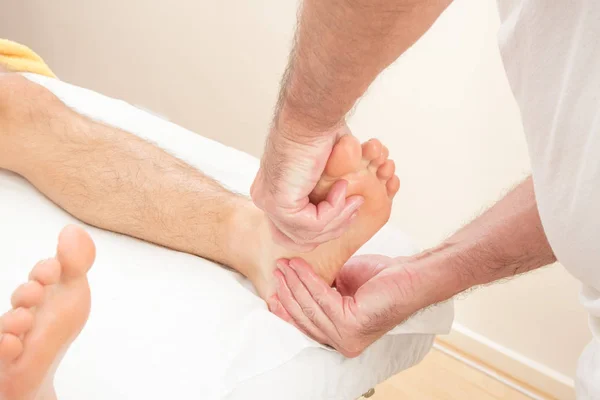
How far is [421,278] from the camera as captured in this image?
3.28ft

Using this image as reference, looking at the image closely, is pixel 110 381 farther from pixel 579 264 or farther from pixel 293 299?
pixel 579 264

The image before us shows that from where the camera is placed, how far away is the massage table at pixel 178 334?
80 cm

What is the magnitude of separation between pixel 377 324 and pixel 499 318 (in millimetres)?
884

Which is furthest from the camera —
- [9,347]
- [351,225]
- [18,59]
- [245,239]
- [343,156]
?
[18,59]

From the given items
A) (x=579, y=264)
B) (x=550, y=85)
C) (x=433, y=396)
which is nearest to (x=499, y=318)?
(x=433, y=396)

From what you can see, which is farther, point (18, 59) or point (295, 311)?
point (18, 59)

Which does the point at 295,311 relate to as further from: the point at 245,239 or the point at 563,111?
the point at 563,111

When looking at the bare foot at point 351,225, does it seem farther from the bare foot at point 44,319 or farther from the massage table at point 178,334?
the bare foot at point 44,319

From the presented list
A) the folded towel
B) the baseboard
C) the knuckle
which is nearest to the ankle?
the knuckle

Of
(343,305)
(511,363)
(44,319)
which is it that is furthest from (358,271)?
(511,363)

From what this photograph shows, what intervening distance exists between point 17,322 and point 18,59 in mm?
1010

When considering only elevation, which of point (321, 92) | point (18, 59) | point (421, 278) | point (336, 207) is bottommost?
point (18, 59)

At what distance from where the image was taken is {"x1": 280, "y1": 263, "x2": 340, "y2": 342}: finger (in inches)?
37.4

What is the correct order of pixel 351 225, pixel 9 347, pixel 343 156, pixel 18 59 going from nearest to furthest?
pixel 9 347 < pixel 343 156 < pixel 351 225 < pixel 18 59
